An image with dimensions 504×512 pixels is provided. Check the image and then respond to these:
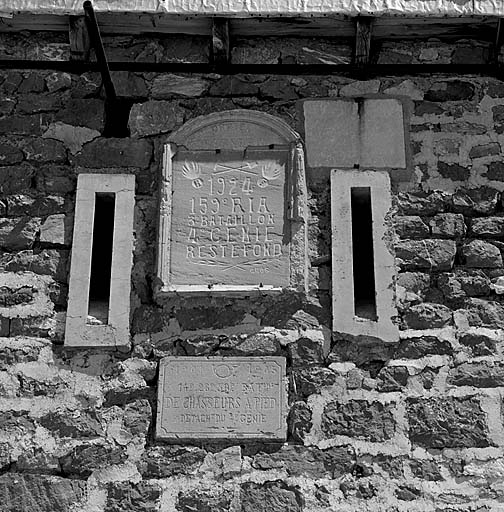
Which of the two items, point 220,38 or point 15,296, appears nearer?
point 15,296

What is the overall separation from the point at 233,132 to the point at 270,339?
3.79ft

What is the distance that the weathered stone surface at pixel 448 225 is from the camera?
5.61 metres

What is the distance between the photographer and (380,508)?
5.04 metres

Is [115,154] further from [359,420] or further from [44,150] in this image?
[359,420]

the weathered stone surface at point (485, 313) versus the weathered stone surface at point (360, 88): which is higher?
the weathered stone surface at point (360, 88)

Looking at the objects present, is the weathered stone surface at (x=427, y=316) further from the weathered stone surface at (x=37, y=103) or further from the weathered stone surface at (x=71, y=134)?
the weathered stone surface at (x=37, y=103)

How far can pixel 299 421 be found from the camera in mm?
5203

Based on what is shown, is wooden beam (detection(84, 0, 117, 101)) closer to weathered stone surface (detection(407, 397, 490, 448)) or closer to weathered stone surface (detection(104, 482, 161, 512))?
weathered stone surface (detection(104, 482, 161, 512))

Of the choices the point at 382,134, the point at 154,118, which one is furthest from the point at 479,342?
the point at 154,118

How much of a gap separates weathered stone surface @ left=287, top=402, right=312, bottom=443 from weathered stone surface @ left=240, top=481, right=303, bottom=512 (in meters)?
0.24

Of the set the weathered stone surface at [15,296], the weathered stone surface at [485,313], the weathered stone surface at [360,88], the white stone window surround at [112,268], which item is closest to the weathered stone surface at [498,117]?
the weathered stone surface at [360,88]

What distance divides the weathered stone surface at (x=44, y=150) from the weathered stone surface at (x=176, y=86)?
1.90 ft

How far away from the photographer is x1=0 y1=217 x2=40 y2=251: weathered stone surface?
5633 millimetres

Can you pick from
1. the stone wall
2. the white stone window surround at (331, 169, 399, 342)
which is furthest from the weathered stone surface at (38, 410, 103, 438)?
the white stone window surround at (331, 169, 399, 342)
